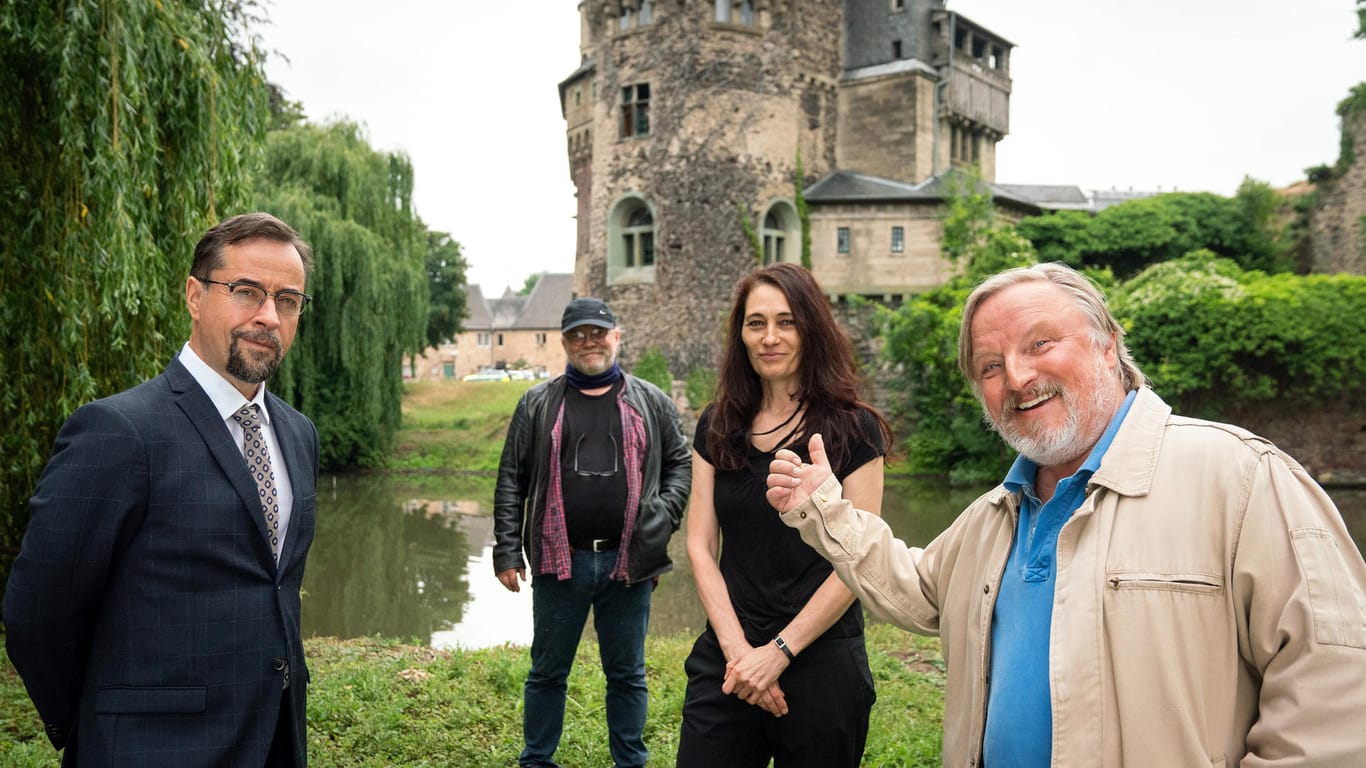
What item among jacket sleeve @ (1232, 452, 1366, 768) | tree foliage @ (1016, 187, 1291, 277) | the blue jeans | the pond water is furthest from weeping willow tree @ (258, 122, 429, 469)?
jacket sleeve @ (1232, 452, 1366, 768)

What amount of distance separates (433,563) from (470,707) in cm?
860

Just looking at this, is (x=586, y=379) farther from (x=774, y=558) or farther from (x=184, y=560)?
(x=184, y=560)

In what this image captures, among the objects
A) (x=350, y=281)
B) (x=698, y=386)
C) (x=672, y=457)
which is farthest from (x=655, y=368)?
(x=672, y=457)

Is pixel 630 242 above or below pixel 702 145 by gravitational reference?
below

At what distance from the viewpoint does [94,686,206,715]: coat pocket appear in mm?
2439

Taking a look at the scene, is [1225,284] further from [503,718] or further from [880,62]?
[503,718]

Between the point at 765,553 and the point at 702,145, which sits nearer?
the point at 765,553

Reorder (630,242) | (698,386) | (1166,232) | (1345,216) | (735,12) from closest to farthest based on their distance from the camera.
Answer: (1345,216) → (698,386) → (735,12) → (1166,232) → (630,242)

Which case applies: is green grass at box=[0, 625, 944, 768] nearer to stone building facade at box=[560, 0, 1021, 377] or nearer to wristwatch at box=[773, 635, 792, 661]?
wristwatch at box=[773, 635, 792, 661]

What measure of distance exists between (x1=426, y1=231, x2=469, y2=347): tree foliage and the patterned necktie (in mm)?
42142

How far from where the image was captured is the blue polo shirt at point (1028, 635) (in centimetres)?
217

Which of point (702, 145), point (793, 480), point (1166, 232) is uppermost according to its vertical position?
point (702, 145)

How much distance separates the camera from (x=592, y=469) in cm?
483

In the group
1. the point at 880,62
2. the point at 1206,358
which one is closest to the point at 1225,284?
the point at 1206,358
